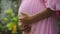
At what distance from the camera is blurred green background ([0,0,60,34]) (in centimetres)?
327

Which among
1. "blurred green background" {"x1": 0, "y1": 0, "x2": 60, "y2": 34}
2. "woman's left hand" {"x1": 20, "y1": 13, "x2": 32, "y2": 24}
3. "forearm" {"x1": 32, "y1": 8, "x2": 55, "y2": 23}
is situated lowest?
"blurred green background" {"x1": 0, "y1": 0, "x2": 60, "y2": 34}

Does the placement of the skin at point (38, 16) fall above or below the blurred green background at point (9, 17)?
above

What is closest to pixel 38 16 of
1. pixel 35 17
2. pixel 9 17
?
pixel 35 17

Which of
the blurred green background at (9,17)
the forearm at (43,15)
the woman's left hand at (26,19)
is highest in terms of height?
the forearm at (43,15)

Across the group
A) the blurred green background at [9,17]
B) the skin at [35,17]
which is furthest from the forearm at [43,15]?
the blurred green background at [9,17]

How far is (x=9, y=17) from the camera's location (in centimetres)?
336

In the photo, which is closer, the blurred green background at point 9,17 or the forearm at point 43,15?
the forearm at point 43,15

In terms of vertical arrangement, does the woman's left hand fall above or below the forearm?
below

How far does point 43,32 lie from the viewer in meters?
Result: 1.70

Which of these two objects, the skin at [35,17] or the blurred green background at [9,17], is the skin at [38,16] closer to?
the skin at [35,17]

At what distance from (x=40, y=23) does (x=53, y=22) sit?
3.5 inches

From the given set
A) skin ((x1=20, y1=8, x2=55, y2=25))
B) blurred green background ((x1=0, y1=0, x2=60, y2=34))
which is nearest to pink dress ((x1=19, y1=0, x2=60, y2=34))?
skin ((x1=20, y1=8, x2=55, y2=25))

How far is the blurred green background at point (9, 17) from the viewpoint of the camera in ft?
10.7

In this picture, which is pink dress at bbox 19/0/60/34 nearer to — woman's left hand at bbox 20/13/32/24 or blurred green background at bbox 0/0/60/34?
woman's left hand at bbox 20/13/32/24
